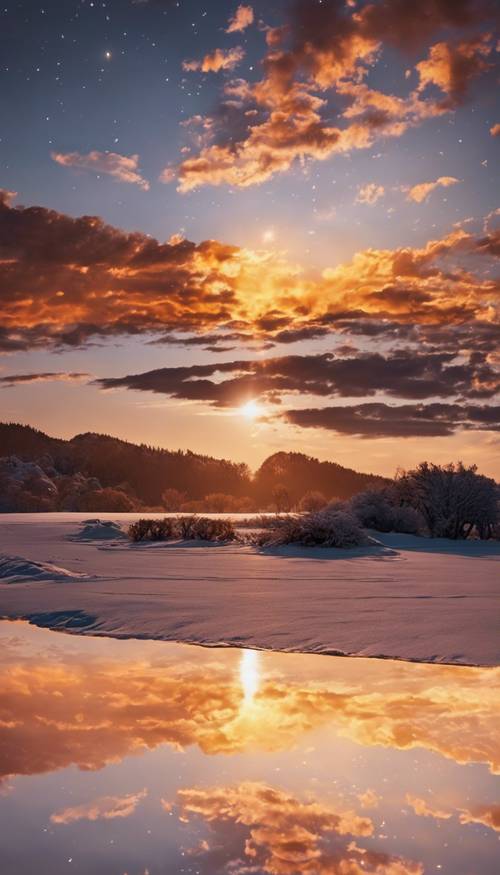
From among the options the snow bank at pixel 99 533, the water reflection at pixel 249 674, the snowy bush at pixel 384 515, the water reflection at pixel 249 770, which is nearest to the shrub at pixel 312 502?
the snowy bush at pixel 384 515

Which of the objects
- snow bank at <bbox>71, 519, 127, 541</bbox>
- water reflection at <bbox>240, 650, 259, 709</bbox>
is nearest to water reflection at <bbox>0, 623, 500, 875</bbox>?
water reflection at <bbox>240, 650, 259, 709</bbox>

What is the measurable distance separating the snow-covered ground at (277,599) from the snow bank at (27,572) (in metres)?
0.02

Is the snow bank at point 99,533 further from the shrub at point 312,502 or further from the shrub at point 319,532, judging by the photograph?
the shrub at point 312,502

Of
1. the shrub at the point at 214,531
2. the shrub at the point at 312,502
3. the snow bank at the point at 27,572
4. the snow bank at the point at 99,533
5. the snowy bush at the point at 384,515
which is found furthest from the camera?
the shrub at the point at 312,502

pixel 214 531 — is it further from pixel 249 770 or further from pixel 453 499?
pixel 249 770

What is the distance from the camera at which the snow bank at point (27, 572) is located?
35.0 ft

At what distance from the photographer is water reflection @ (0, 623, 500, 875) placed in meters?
2.50

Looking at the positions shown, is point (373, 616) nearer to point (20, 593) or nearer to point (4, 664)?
point (4, 664)

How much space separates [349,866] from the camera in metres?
2.42

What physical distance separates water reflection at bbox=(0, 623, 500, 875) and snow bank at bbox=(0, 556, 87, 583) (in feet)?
18.1

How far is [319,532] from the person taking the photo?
1738 cm

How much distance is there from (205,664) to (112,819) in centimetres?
290

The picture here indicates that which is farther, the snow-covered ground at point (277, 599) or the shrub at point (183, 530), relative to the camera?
the shrub at point (183, 530)

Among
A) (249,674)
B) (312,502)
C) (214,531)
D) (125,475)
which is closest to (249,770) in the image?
(249,674)
